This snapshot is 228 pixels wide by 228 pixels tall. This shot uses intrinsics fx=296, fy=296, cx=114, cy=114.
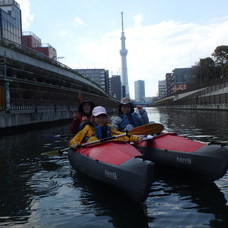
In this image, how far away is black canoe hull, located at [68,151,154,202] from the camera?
174 inches

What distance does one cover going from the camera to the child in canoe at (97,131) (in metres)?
6.40

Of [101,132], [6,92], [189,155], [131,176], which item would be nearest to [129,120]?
[101,132]

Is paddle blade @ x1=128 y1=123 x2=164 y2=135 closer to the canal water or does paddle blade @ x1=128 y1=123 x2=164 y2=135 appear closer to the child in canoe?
the child in canoe

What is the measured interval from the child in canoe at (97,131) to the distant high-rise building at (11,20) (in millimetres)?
51542

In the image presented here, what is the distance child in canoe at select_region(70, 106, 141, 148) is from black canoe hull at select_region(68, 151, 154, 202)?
4.27 ft

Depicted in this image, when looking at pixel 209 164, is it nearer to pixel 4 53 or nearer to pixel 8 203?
pixel 8 203

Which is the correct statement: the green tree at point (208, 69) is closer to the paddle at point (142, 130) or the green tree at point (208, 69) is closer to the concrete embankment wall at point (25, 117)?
the concrete embankment wall at point (25, 117)

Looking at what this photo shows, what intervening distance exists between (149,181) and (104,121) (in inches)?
94.8

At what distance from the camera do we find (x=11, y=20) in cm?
5822

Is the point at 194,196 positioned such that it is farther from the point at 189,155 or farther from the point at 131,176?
the point at 131,176

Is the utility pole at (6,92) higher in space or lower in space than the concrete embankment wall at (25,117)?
higher

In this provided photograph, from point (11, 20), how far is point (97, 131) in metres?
58.4

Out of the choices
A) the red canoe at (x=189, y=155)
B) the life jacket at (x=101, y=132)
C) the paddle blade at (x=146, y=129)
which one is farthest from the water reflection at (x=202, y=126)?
the life jacket at (x=101, y=132)

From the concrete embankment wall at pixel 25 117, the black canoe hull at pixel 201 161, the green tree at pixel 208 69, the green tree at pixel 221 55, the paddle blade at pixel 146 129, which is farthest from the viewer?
the green tree at pixel 208 69
